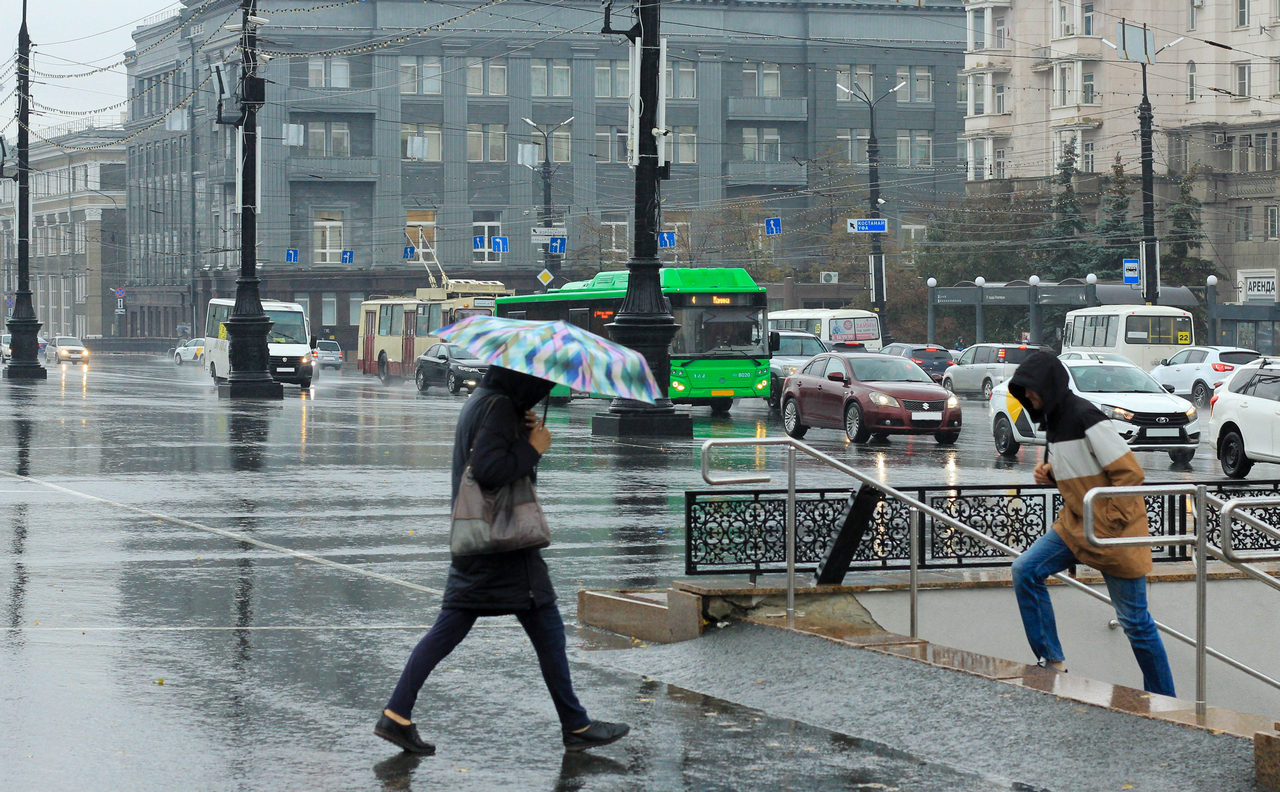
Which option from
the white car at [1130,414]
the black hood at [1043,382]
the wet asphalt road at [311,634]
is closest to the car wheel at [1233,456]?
the wet asphalt road at [311,634]

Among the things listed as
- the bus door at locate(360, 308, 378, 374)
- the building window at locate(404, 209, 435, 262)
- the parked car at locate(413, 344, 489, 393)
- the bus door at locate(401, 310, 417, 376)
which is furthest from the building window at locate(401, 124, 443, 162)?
the parked car at locate(413, 344, 489, 393)

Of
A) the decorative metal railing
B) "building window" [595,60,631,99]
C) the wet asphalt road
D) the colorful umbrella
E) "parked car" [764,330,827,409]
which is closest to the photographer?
the colorful umbrella

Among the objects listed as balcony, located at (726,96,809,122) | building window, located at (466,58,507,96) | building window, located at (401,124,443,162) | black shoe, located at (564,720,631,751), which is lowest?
black shoe, located at (564,720,631,751)

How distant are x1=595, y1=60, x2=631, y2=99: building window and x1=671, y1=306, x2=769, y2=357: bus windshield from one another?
181 ft

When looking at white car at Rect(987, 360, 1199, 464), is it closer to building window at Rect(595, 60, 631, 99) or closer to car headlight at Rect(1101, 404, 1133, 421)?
car headlight at Rect(1101, 404, 1133, 421)

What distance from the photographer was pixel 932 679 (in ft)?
26.6

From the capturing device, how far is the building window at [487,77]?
89312 mm

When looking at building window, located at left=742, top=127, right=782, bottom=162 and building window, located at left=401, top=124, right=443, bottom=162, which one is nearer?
building window, located at left=401, top=124, right=443, bottom=162

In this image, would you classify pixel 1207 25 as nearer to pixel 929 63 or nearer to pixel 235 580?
pixel 929 63

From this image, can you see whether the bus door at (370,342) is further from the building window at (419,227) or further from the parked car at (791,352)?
the building window at (419,227)

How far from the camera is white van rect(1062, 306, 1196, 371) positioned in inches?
2066

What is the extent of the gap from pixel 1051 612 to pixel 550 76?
274 ft

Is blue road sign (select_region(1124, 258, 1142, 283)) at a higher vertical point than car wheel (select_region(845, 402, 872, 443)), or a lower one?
higher

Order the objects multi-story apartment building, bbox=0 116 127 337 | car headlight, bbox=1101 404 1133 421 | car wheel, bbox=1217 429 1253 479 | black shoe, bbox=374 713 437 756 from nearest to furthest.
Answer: black shoe, bbox=374 713 437 756
car wheel, bbox=1217 429 1253 479
car headlight, bbox=1101 404 1133 421
multi-story apartment building, bbox=0 116 127 337
